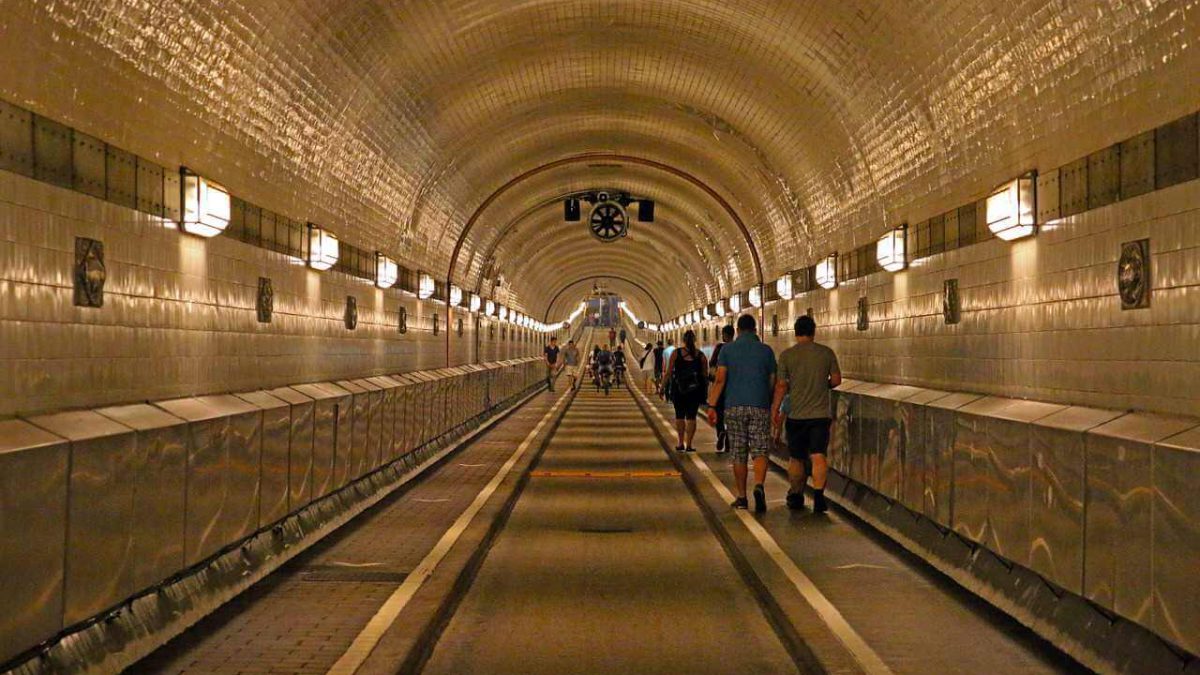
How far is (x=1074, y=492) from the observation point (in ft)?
21.8

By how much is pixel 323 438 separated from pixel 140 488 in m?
4.67

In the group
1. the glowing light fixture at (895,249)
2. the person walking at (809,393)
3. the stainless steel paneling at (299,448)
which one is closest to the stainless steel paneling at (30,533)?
the stainless steel paneling at (299,448)

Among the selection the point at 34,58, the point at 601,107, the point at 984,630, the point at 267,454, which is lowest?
the point at 984,630

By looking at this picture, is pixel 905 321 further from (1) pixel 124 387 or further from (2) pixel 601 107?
(2) pixel 601 107

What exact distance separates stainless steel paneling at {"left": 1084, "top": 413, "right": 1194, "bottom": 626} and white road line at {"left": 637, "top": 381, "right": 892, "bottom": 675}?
1.14 meters

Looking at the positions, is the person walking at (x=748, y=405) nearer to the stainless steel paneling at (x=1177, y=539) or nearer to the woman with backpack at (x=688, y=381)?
the woman with backpack at (x=688, y=381)

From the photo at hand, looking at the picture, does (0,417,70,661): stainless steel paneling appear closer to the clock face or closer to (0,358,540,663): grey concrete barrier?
(0,358,540,663): grey concrete barrier

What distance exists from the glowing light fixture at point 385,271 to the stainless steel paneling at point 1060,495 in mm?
11629

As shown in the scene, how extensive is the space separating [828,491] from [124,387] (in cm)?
838


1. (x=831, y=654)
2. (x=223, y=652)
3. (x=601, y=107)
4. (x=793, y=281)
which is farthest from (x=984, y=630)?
(x=601, y=107)

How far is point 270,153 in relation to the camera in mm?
11578

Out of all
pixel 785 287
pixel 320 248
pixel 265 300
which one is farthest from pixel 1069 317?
pixel 785 287

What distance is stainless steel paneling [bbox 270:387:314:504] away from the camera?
33.3ft

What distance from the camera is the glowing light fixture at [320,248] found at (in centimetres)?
1352
